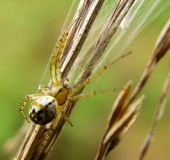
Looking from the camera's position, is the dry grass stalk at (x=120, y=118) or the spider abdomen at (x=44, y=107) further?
the spider abdomen at (x=44, y=107)

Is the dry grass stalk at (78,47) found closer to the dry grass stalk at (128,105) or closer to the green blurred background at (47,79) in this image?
the dry grass stalk at (128,105)

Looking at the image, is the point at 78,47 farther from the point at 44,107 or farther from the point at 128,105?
the point at 44,107

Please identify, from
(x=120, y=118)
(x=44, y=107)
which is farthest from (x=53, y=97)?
(x=120, y=118)

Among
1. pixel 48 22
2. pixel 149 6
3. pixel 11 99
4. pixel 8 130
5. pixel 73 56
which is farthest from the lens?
pixel 48 22

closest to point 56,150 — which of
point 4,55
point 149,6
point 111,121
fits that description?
point 4,55

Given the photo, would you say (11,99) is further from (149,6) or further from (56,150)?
(149,6)

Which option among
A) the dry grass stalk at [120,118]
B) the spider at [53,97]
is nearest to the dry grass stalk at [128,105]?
the dry grass stalk at [120,118]
